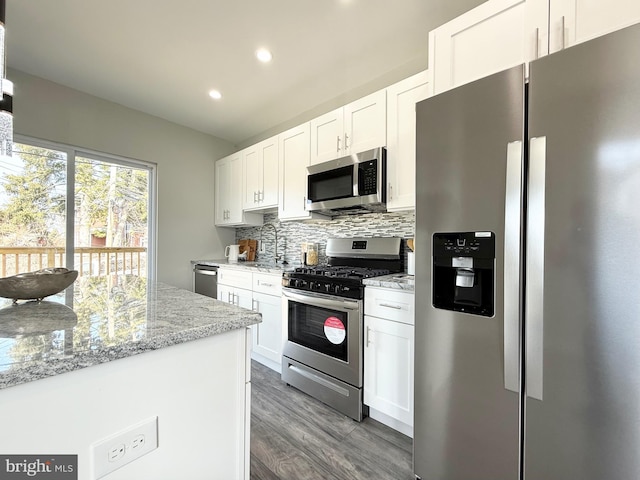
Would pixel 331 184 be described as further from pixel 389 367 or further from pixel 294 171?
pixel 389 367

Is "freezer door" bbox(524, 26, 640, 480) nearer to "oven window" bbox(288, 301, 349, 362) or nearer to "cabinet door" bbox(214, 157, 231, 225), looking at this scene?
"oven window" bbox(288, 301, 349, 362)

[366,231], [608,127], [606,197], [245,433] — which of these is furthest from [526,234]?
[366,231]

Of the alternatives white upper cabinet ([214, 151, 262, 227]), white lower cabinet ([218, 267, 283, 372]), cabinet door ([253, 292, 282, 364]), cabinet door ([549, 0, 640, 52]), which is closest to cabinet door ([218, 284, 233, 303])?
white lower cabinet ([218, 267, 283, 372])

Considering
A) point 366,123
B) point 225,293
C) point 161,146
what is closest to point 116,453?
point 366,123

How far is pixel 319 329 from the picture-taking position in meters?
2.20

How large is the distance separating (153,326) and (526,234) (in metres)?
1.28

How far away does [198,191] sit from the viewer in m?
3.85

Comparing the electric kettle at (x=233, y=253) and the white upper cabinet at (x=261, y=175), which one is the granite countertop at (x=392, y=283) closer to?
the white upper cabinet at (x=261, y=175)

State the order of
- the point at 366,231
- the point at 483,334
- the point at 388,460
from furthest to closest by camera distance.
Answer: the point at 366,231
the point at 388,460
the point at 483,334

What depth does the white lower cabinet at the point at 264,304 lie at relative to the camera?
2629 mm

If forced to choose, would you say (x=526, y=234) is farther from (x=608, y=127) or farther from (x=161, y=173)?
(x=161, y=173)

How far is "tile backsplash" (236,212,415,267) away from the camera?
8.16 feet

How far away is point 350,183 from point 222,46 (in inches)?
54.3

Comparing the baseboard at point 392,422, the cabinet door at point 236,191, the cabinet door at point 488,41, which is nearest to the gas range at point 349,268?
the baseboard at point 392,422
